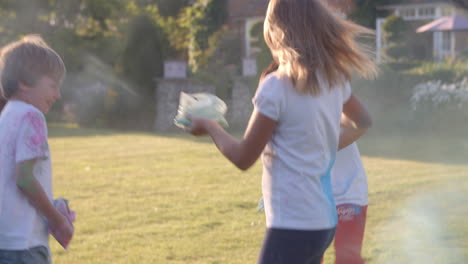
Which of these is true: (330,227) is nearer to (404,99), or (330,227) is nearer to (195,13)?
(404,99)

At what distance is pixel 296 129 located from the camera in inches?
A: 90.7

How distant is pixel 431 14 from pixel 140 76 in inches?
600

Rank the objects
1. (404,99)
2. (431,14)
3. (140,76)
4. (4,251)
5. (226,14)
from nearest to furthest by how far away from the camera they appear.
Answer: (4,251) < (404,99) < (140,76) < (226,14) < (431,14)

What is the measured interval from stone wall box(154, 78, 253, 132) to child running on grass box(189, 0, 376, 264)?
48.9 feet

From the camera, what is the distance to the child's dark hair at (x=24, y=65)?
2.62 m

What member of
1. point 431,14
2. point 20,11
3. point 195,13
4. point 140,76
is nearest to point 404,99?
point 140,76

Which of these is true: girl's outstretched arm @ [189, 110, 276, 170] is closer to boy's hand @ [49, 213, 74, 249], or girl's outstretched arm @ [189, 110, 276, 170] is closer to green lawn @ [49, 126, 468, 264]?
boy's hand @ [49, 213, 74, 249]

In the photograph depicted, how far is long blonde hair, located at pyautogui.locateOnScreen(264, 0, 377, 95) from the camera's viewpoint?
2.30 m

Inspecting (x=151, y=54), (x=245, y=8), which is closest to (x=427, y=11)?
(x=245, y=8)

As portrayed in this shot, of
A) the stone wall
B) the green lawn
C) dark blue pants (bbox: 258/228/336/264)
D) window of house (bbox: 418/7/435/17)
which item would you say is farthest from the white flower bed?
window of house (bbox: 418/7/435/17)

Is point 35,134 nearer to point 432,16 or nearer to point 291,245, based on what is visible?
point 291,245

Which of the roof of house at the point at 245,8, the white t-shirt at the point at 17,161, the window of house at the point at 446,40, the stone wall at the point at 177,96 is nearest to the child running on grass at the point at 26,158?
the white t-shirt at the point at 17,161

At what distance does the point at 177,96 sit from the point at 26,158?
16.0 m

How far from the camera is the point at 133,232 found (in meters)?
6.32
